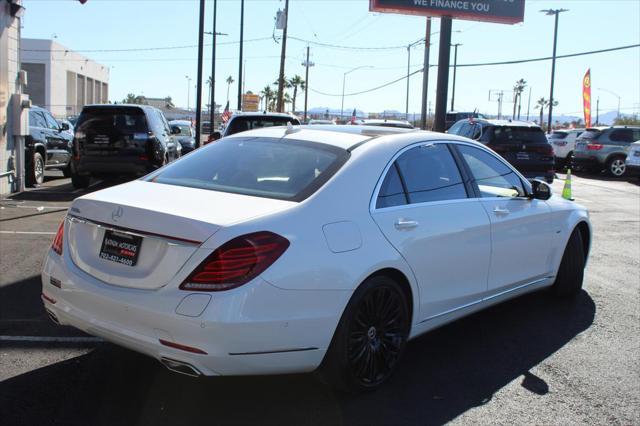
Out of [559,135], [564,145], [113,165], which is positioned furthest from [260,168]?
[559,135]

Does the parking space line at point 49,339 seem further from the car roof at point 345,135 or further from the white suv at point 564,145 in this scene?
the white suv at point 564,145

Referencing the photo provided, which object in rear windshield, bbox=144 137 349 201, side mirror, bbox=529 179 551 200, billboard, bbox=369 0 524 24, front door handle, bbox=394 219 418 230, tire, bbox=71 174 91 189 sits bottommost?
tire, bbox=71 174 91 189

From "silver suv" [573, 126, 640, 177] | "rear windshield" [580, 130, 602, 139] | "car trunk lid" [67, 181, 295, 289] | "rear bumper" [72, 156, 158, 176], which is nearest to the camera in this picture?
"car trunk lid" [67, 181, 295, 289]

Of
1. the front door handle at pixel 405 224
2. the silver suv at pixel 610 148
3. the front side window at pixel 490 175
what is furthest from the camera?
the silver suv at pixel 610 148

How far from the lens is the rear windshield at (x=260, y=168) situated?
13.0 feet

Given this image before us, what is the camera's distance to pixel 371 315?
3932 mm

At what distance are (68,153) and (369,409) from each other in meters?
15.1

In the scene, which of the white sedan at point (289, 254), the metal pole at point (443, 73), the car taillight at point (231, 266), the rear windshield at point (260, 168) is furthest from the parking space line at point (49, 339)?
the metal pole at point (443, 73)

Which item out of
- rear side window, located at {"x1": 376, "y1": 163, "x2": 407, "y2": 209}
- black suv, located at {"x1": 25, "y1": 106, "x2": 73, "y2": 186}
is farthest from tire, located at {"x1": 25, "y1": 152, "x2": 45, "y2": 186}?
rear side window, located at {"x1": 376, "y1": 163, "x2": 407, "y2": 209}

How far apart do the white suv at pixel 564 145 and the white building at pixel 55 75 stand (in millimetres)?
46687

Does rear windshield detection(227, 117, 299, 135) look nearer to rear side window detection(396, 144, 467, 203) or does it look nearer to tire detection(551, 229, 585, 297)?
tire detection(551, 229, 585, 297)

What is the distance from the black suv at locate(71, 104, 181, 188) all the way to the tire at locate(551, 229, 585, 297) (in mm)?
9624

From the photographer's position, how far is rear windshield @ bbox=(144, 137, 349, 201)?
3959 mm

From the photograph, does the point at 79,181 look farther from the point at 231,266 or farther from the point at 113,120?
the point at 231,266
